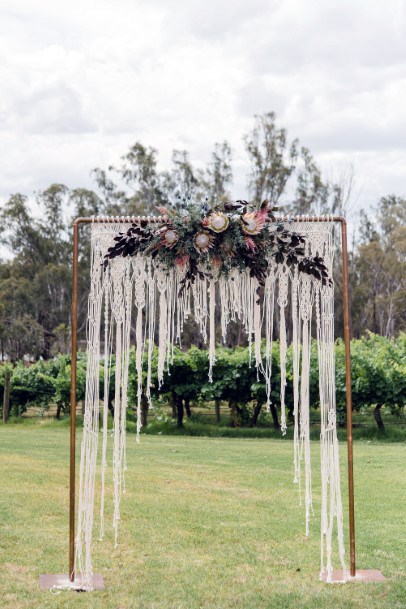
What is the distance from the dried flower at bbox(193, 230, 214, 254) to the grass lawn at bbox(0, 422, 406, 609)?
2196 mm

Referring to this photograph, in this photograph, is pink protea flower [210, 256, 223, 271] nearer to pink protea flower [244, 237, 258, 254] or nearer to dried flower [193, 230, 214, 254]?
dried flower [193, 230, 214, 254]

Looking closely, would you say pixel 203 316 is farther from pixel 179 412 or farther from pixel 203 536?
pixel 179 412

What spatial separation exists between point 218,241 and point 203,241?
11cm

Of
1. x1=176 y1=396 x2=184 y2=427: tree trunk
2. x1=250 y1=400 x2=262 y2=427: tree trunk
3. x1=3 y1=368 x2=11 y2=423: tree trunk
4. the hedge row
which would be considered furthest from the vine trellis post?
x1=3 y1=368 x2=11 y2=423: tree trunk

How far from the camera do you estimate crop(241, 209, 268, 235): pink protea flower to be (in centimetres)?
476

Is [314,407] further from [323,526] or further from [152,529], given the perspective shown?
[323,526]

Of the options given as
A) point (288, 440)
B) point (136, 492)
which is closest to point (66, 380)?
point (288, 440)

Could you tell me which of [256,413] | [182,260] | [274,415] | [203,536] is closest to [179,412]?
[256,413]

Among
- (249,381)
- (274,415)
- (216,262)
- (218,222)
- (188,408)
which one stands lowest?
(274,415)

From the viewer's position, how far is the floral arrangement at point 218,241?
478cm

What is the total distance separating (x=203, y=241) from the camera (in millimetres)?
4758

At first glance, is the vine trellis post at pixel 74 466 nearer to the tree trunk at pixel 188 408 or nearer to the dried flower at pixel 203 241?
the dried flower at pixel 203 241

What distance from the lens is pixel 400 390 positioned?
12.5 m

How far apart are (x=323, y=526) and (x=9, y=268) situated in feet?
111
